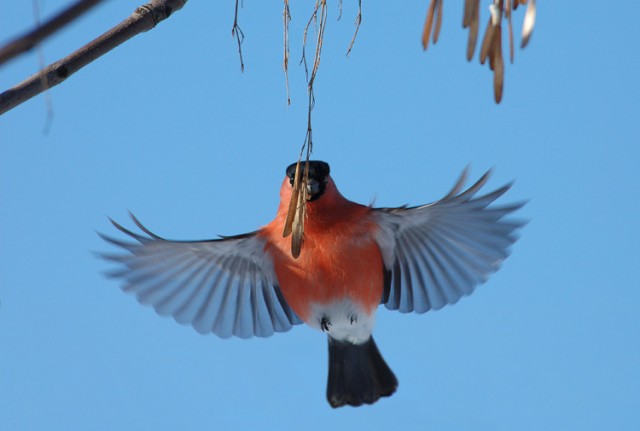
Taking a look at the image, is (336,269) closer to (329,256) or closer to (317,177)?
(329,256)

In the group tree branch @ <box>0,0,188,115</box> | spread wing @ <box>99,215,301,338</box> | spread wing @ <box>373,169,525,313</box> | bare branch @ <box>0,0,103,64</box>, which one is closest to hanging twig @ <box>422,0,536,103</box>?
tree branch @ <box>0,0,188,115</box>

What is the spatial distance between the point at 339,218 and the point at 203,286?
840 mm

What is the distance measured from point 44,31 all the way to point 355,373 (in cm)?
327

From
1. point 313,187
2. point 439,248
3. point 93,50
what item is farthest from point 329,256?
point 93,50

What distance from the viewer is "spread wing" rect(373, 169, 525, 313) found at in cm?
333

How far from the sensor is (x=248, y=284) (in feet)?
11.9

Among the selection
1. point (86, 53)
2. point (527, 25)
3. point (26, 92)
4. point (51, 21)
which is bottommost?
point (51, 21)

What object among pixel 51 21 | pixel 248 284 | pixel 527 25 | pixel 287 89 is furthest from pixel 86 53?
pixel 248 284

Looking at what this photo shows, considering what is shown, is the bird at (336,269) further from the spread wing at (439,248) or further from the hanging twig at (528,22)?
the hanging twig at (528,22)

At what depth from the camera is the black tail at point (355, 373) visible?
3639 millimetres

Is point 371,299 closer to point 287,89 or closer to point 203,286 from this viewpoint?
point 203,286

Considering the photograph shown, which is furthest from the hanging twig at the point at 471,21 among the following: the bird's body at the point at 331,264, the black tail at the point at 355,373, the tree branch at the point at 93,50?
the black tail at the point at 355,373

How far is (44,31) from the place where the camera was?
0.50 meters

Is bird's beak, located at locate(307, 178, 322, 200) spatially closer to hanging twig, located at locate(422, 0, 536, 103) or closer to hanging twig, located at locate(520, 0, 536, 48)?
hanging twig, located at locate(422, 0, 536, 103)
